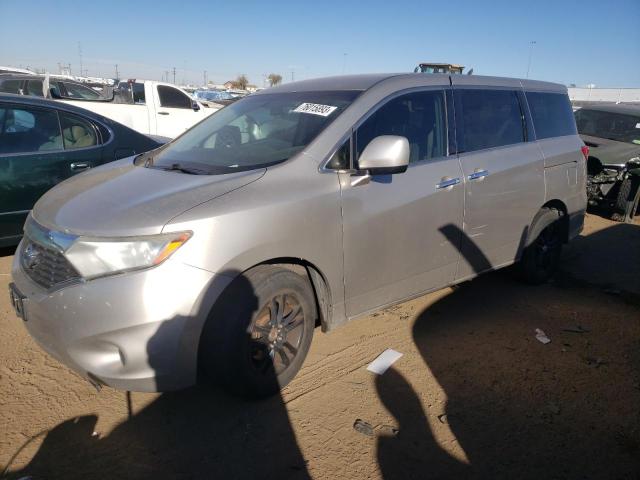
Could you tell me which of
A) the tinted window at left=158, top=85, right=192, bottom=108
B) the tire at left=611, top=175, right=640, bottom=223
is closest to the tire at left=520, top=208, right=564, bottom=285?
the tire at left=611, top=175, right=640, bottom=223

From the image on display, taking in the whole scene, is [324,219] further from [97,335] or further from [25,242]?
[25,242]

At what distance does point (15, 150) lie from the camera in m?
4.43

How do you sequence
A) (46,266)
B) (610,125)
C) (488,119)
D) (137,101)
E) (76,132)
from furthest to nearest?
1. (137,101)
2. (610,125)
3. (76,132)
4. (488,119)
5. (46,266)

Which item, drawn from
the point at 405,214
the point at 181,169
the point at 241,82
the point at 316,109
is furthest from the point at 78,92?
the point at 241,82

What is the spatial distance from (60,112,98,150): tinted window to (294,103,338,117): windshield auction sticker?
272 cm

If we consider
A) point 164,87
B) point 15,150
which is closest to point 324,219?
point 15,150

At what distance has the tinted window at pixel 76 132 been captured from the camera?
477cm

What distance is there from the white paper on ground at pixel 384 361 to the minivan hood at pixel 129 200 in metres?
1.51

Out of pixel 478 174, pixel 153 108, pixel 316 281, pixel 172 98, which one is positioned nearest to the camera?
pixel 316 281

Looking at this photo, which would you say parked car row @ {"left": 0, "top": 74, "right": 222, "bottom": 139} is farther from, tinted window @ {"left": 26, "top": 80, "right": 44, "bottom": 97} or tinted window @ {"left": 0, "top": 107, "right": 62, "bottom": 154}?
tinted window @ {"left": 0, "top": 107, "right": 62, "bottom": 154}

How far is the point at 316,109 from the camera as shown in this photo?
317 centimetres

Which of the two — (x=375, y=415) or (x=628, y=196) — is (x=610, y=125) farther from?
(x=375, y=415)

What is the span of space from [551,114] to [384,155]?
8.78 feet

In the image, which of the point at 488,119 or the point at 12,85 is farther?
the point at 12,85
